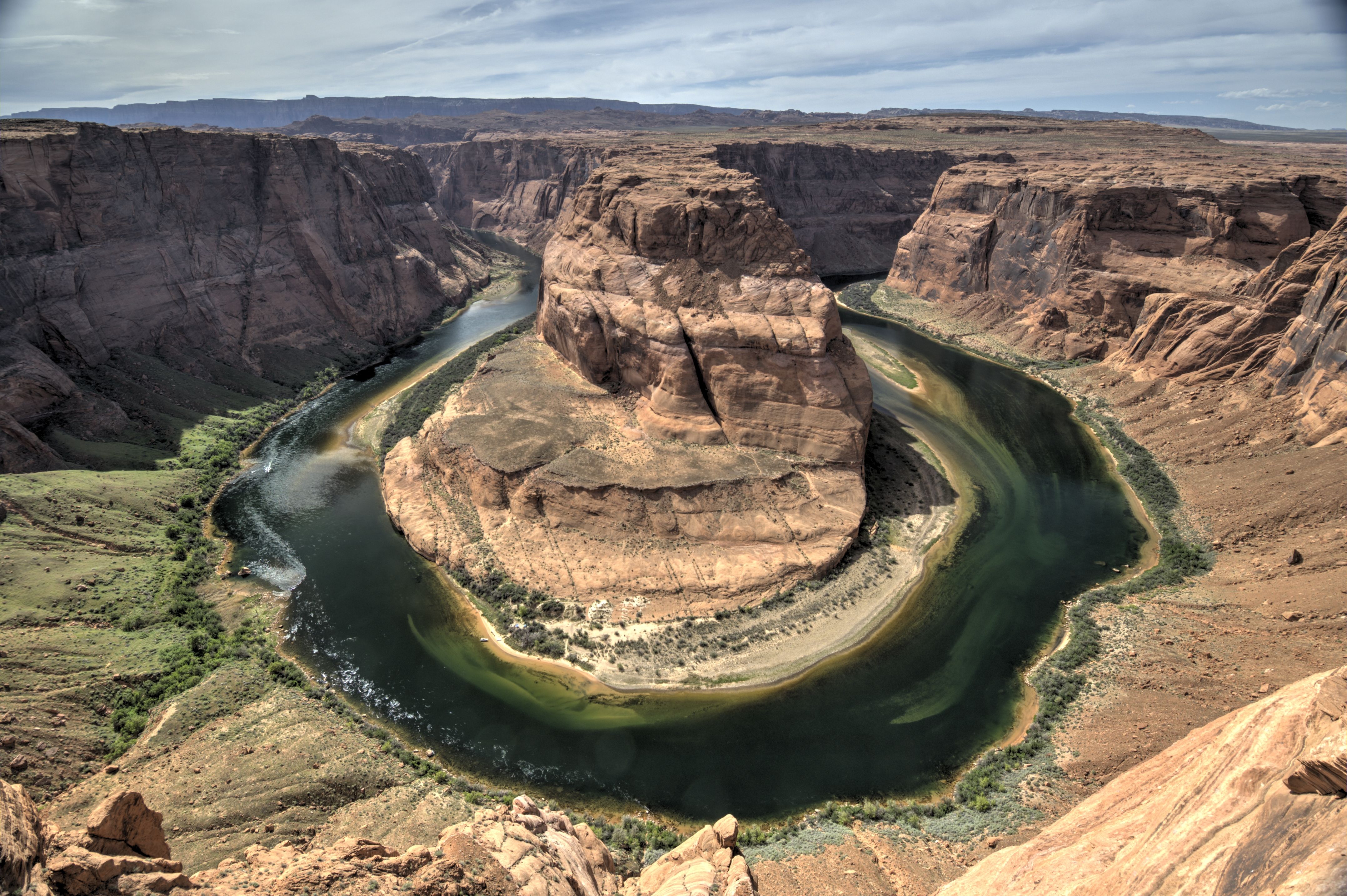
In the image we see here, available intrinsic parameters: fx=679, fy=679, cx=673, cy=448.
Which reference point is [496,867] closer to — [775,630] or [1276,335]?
[775,630]

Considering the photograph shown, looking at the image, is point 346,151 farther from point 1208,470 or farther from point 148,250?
point 1208,470

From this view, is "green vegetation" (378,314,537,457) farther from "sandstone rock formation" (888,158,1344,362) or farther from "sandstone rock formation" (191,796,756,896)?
"sandstone rock formation" (888,158,1344,362)

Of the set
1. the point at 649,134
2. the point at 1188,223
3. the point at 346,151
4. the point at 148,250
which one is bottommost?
the point at 148,250

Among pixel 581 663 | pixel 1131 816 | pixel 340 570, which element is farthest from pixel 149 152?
pixel 1131 816

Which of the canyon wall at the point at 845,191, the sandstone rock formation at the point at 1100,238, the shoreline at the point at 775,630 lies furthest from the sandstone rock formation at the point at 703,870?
the canyon wall at the point at 845,191

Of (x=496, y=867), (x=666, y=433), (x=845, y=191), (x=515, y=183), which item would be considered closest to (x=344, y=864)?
(x=496, y=867)

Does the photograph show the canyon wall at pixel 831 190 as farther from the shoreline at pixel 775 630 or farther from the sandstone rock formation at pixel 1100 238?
the shoreline at pixel 775 630

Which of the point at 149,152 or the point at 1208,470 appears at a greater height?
the point at 149,152

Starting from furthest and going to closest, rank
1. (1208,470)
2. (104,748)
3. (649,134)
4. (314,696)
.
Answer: (649,134) < (1208,470) < (314,696) < (104,748)
